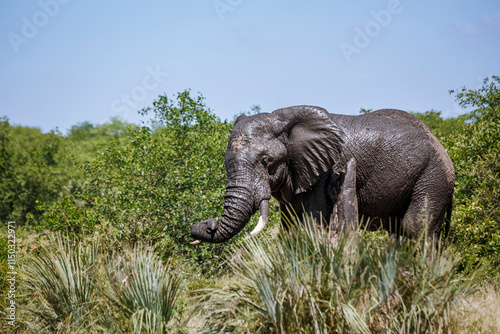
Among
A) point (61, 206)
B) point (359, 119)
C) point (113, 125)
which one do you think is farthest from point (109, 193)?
point (113, 125)

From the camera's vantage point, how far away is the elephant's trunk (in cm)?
627

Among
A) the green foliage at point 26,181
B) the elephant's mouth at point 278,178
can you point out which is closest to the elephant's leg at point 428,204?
the elephant's mouth at point 278,178

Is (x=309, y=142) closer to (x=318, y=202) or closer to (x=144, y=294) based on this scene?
(x=318, y=202)

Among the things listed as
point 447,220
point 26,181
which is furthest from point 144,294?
point 26,181

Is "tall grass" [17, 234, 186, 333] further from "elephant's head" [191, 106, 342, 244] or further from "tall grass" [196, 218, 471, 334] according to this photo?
"elephant's head" [191, 106, 342, 244]

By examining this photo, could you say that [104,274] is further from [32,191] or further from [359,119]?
[32,191]

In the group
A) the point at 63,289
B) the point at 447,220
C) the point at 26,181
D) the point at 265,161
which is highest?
the point at 26,181

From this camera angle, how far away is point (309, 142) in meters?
6.86

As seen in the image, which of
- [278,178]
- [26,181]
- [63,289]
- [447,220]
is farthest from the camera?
[26,181]

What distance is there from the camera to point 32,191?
2073cm

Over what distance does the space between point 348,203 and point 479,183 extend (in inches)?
214

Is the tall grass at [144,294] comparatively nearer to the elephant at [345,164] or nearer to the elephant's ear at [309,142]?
the elephant at [345,164]

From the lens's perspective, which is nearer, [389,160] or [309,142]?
[309,142]

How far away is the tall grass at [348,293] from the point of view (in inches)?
185
